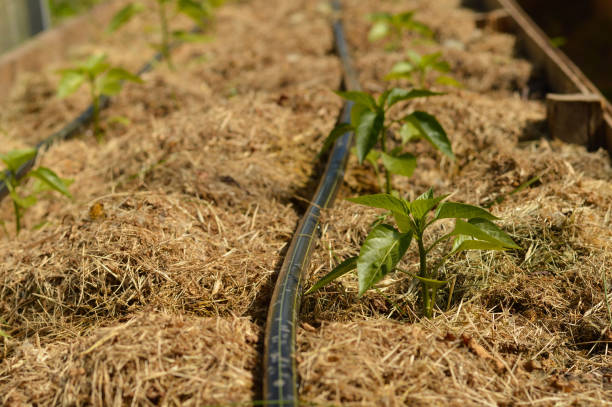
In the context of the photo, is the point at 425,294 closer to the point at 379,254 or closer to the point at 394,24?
the point at 379,254

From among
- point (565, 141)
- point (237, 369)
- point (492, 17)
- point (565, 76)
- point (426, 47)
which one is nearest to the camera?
point (237, 369)

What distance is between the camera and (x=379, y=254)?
1.72 metres

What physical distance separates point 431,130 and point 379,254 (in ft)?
2.64

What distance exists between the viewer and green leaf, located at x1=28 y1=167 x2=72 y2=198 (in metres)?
2.41

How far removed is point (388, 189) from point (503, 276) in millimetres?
605

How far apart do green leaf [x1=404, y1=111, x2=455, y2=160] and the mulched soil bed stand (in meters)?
0.33

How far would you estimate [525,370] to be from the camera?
1715 millimetres

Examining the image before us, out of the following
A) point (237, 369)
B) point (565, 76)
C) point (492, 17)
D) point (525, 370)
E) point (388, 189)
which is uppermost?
point (492, 17)

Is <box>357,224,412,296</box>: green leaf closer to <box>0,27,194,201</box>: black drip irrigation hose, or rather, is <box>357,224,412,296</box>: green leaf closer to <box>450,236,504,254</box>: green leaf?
<box>450,236,504,254</box>: green leaf

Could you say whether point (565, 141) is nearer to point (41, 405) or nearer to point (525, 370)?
point (525, 370)

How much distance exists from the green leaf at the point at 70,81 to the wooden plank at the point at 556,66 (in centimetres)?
271

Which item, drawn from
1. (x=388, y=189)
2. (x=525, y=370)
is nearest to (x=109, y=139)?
(x=388, y=189)

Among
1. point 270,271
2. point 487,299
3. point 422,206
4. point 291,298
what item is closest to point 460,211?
point 422,206

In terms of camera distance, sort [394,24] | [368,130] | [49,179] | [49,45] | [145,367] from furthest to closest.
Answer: [49,45]
[394,24]
[49,179]
[368,130]
[145,367]
